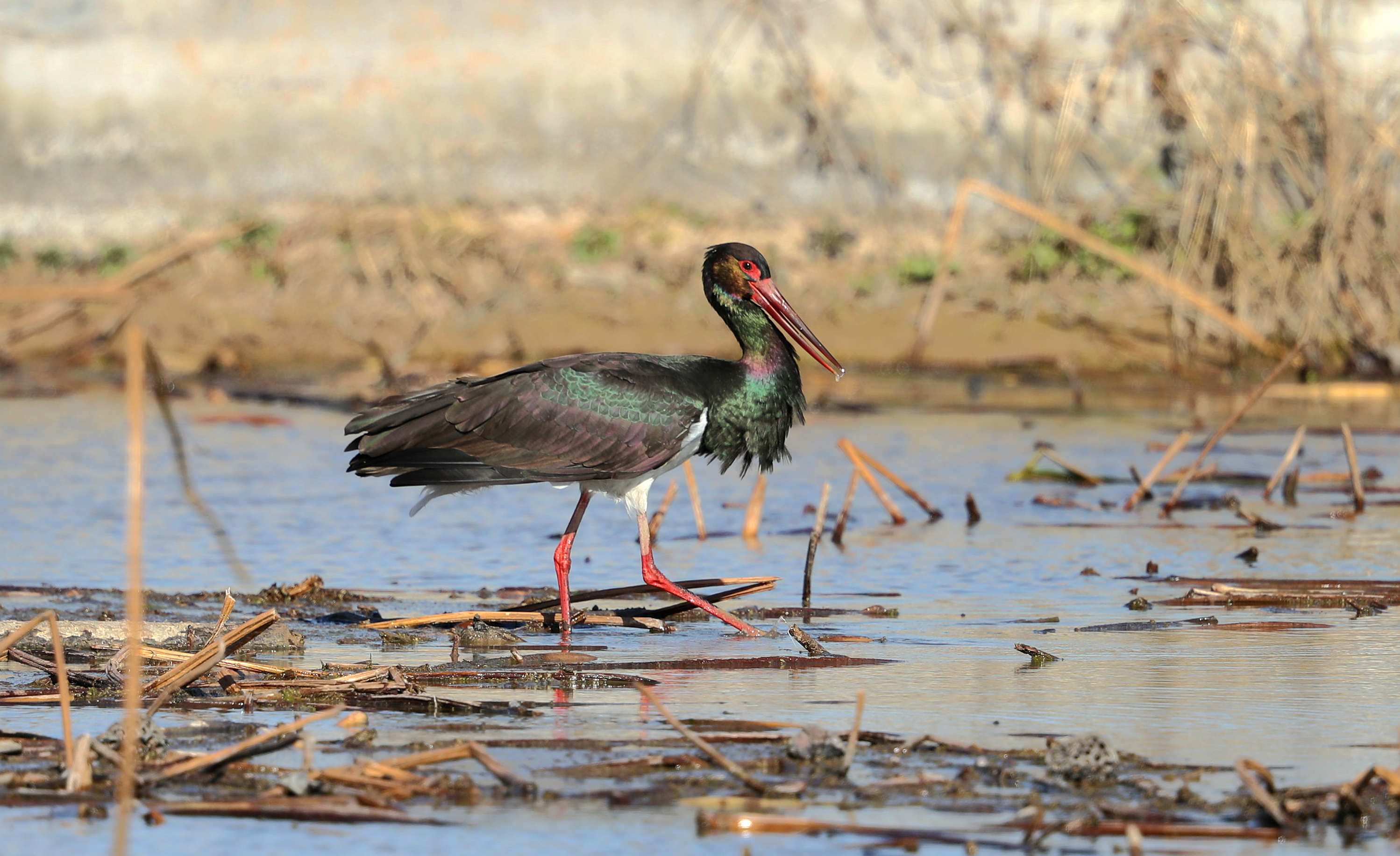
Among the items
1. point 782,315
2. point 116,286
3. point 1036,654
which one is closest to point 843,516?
point 782,315

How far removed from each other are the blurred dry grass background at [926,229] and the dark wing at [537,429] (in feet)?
18.9

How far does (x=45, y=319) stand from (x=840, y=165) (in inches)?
534

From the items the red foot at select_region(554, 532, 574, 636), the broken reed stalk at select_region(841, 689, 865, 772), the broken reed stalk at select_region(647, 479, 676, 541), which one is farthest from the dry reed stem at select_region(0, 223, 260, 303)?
the broken reed stalk at select_region(647, 479, 676, 541)

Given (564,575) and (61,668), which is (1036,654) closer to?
(564,575)

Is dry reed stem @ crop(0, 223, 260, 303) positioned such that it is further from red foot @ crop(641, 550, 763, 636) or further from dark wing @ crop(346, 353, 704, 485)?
dark wing @ crop(346, 353, 704, 485)

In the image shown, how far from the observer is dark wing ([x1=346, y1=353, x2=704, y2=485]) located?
6.64 metres

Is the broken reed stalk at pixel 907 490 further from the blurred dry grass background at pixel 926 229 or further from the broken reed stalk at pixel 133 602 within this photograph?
the blurred dry grass background at pixel 926 229

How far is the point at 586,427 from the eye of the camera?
673cm

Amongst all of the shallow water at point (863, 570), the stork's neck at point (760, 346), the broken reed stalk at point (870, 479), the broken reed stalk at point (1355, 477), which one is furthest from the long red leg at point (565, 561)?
the broken reed stalk at point (1355, 477)

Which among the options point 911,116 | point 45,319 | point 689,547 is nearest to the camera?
point 45,319

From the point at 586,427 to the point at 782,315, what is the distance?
0.95 meters

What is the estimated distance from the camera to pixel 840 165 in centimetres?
1612

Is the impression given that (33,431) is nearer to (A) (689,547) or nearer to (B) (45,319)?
(A) (689,547)

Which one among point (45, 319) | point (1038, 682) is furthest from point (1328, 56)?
point (45, 319)
